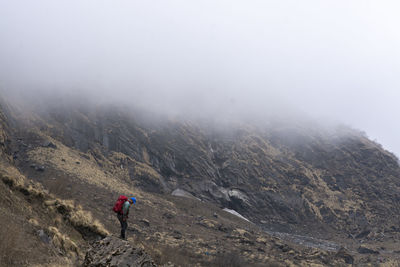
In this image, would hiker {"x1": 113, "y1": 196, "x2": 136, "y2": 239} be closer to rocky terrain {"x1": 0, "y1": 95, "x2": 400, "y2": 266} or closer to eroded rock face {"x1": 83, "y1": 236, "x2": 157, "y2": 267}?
rocky terrain {"x1": 0, "y1": 95, "x2": 400, "y2": 266}

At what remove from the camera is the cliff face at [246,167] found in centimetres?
4578

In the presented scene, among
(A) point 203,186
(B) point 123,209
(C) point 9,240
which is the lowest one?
(A) point 203,186

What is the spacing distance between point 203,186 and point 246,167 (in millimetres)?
13086

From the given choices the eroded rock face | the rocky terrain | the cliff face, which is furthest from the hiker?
the cliff face

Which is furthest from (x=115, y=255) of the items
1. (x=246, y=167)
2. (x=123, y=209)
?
(x=246, y=167)

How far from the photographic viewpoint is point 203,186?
48.0 metres

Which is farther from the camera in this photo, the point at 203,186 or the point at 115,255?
the point at 203,186

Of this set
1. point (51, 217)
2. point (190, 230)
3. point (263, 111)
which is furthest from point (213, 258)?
point (263, 111)

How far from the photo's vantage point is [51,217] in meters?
10.9

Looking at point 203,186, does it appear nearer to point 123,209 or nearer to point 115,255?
point 123,209

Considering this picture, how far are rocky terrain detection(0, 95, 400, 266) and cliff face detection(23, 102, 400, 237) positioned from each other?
25 centimetres

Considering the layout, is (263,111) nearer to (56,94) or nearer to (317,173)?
(317,173)

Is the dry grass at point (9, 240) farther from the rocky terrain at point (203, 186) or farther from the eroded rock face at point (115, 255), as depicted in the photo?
the eroded rock face at point (115, 255)

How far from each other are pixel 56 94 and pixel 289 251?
49956 mm
